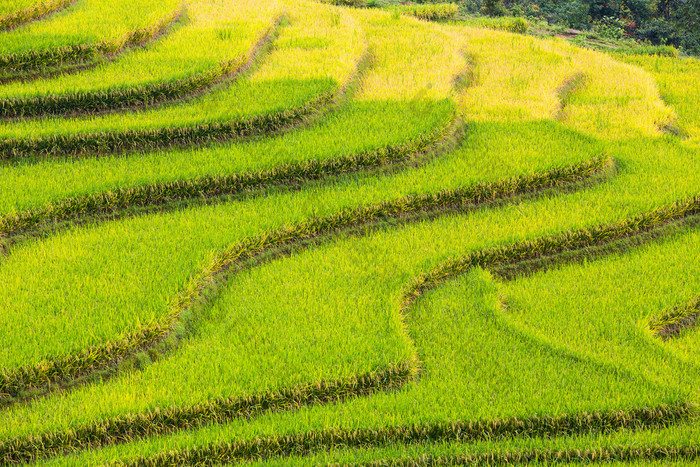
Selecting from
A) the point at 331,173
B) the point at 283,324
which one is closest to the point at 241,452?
the point at 283,324

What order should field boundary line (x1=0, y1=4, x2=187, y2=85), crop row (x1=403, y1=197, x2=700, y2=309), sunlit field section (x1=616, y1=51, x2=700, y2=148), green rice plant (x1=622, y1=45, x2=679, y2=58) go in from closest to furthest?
crop row (x1=403, y1=197, x2=700, y2=309)
field boundary line (x1=0, y1=4, x2=187, y2=85)
sunlit field section (x1=616, y1=51, x2=700, y2=148)
green rice plant (x1=622, y1=45, x2=679, y2=58)

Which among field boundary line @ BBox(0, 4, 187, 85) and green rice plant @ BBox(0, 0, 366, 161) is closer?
green rice plant @ BBox(0, 0, 366, 161)

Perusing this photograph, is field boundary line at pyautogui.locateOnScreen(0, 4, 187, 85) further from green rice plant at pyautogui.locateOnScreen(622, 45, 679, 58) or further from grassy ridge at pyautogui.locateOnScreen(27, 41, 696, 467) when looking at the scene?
green rice plant at pyautogui.locateOnScreen(622, 45, 679, 58)

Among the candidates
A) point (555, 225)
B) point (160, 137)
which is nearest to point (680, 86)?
point (555, 225)

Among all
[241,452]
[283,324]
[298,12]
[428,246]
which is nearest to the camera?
[241,452]

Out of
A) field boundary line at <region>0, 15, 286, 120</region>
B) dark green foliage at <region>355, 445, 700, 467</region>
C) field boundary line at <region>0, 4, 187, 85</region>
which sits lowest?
dark green foliage at <region>355, 445, 700, 467</region>

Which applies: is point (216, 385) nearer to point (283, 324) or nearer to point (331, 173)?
point (283, 324)

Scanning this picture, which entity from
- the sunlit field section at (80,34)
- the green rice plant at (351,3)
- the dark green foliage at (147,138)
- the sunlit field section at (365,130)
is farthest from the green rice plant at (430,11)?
the dark green foliage at (147,138)

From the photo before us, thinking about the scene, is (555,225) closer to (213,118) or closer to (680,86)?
(213,118)

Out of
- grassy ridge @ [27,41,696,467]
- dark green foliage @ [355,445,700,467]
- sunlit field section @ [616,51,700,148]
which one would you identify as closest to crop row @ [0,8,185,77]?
grassy ridge @ [27,41,696,467]
